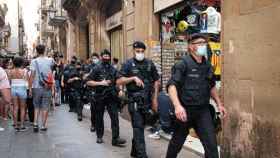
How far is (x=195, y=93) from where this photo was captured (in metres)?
4.98

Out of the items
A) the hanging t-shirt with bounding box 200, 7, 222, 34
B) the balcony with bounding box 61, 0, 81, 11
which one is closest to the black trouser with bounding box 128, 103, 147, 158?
the hanging t-shirt with bounding box 200, 7, 222, 34

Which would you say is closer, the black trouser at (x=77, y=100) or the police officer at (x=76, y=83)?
the black trouser at (x=77, y=100)

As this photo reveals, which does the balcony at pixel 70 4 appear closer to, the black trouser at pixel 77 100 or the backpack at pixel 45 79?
the black trouser at pixel 77 100

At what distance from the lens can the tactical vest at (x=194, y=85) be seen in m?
4.98

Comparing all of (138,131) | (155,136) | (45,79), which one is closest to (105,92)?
(155,136)

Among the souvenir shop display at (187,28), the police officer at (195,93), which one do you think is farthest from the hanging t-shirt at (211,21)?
the police officer at (195,93)

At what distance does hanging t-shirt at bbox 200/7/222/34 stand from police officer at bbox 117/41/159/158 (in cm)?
164

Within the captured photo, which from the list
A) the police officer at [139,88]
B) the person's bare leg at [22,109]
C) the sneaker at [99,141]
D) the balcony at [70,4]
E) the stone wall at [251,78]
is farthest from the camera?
the balcony at [70,4]

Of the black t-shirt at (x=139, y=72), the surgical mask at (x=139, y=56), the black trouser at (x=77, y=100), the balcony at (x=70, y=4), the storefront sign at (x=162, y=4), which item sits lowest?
the black trouser at (x=77, y=100)

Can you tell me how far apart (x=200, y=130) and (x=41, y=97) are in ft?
16.6

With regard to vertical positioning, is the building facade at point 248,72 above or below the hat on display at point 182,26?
below

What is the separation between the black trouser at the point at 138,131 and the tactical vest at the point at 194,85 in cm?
160

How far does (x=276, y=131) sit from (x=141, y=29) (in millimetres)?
6537

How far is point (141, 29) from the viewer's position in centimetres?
1141
